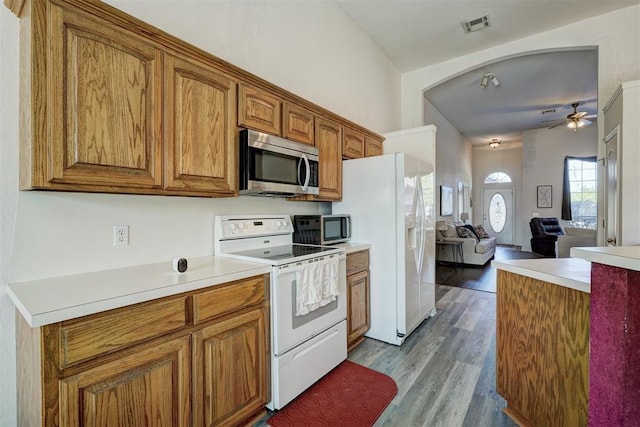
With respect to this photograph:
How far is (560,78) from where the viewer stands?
4926 mm

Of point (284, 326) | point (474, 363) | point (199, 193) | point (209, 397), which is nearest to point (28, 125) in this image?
point (199, 193)

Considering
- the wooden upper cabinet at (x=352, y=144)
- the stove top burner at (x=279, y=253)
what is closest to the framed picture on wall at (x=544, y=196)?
the wooden upper cabinet at (x=352, y=144)

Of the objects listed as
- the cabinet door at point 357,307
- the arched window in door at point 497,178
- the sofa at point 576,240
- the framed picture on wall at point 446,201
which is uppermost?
the arched window in door at point 497,178

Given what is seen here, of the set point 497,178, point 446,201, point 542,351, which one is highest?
point 497,178

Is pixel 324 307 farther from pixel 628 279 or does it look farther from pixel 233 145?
pixel 628 279

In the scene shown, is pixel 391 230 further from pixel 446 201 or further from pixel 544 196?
pixel 544 196

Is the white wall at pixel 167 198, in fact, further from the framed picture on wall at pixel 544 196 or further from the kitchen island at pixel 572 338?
the framed picture on wall at pixel 544 196

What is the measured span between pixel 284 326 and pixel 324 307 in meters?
0.41

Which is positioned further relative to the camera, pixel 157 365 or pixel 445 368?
pixel 445 368

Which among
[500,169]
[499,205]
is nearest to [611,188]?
[499,205]

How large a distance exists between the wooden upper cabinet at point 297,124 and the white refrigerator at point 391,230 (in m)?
0.64

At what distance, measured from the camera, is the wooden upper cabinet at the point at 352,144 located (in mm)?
2957

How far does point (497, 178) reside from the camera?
389 inches

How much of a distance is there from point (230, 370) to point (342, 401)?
824 millimetres
